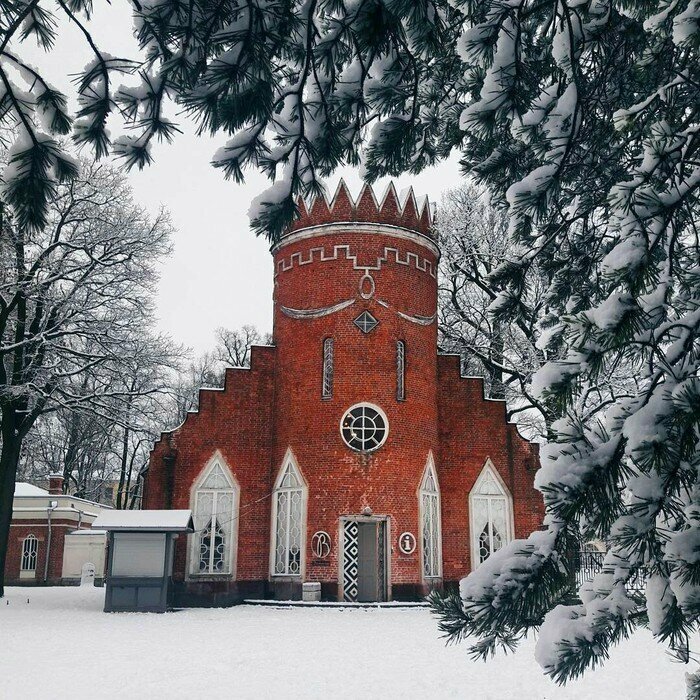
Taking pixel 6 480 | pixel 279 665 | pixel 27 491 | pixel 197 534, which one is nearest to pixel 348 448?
pixel 197 534

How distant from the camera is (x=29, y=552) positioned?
137 ft

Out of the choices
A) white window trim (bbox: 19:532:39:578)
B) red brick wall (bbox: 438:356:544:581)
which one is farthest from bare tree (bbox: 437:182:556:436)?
white window trim (bbox: 19:532:39:578)

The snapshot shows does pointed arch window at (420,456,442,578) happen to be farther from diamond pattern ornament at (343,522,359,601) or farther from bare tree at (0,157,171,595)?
bare tree at (0,157,171,595)

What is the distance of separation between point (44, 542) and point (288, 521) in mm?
26197

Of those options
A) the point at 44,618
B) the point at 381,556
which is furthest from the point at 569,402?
the point at 381,556

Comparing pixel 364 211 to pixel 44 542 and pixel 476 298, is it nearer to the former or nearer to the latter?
pixel 476 298

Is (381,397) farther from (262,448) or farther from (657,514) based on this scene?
(657,514)

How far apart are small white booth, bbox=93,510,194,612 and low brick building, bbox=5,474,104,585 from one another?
955 inches

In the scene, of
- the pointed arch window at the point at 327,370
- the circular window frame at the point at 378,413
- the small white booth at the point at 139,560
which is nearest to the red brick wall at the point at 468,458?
the circular window frame at the point at 378,413

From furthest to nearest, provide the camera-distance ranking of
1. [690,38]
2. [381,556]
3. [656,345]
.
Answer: [381,556]
[690,38]
[656,345]

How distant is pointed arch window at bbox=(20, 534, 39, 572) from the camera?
136ft

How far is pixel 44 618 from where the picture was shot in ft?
55.7

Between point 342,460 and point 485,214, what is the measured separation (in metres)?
10.9

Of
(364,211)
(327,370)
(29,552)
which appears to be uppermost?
(364,211)
